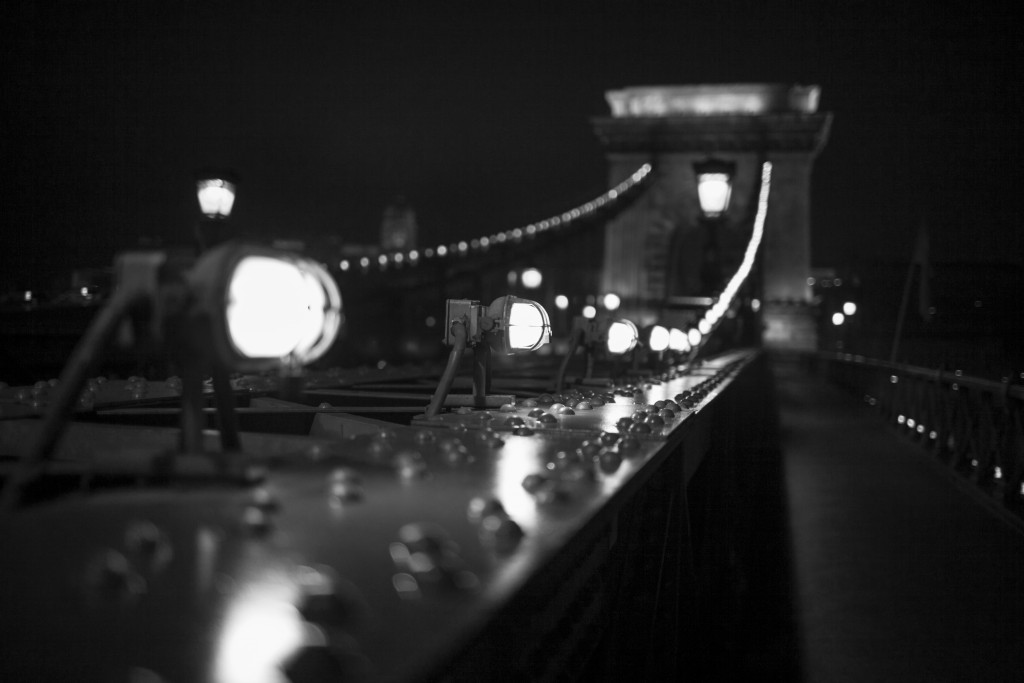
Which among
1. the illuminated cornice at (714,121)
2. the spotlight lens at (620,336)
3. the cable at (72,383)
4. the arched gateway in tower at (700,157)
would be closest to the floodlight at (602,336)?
the spotlight lens at (620,336)

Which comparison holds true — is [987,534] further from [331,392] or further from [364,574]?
[364,574]

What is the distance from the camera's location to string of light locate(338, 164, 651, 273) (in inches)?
422

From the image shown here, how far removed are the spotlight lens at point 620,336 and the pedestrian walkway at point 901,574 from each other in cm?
148

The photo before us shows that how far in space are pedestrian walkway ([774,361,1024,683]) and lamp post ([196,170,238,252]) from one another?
19.5 ft

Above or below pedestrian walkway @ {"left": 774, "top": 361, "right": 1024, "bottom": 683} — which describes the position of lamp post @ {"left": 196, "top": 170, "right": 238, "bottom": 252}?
above

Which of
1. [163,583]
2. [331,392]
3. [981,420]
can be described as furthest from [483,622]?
[981,420]

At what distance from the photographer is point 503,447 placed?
75.8 inches

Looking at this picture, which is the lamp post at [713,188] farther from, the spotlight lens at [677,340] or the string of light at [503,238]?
the string of light at [503,238]

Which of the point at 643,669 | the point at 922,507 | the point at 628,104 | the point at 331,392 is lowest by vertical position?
the point at 922,507

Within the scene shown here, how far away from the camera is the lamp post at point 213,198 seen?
9359 millimetres

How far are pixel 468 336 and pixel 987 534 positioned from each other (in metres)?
4.33

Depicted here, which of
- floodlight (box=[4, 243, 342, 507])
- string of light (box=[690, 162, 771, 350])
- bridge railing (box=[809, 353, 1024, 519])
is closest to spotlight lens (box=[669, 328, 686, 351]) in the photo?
string of light (box=[690, 162, 771, 350])

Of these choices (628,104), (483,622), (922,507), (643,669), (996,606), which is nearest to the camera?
(483,622)

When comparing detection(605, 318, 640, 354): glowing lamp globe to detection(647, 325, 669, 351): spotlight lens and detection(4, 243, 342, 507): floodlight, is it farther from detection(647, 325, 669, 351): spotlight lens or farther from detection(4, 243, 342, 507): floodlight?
detection(4, 243, 342, 507): floodlight
